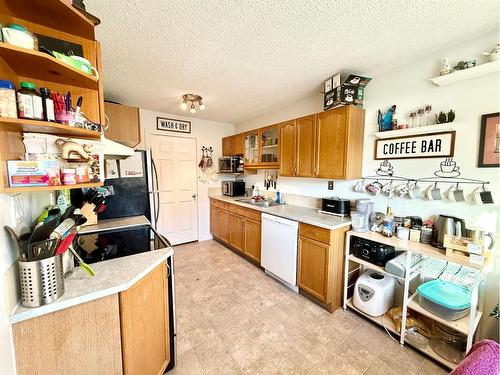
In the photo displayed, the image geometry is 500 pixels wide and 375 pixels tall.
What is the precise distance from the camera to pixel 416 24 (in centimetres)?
136

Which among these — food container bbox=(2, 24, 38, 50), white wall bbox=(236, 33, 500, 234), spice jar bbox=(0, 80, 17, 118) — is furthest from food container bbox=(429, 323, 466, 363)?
food container bbox=(2, 24, 38, 50)

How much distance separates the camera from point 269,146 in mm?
3146

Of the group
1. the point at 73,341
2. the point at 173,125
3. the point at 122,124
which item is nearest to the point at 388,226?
the point at 73,341

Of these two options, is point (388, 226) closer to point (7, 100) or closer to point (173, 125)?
point (7, 100)

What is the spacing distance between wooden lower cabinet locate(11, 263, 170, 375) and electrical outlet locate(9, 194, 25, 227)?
43 cm

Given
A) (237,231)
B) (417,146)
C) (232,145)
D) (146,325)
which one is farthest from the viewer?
(232,145)

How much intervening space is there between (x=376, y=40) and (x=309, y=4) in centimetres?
68

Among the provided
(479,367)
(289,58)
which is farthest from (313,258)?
(289,58)

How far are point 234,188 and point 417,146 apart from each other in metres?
2.71

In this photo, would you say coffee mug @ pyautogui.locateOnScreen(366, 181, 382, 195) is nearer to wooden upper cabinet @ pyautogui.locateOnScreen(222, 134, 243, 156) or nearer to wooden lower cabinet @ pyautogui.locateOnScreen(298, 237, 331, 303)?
wooden lower cabinet @ pyautogui.locateOnScreen(298, 237, 331, 303)

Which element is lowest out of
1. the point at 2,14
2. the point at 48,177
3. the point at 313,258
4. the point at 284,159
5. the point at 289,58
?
the point at 313,258

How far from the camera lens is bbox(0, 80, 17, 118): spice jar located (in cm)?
74

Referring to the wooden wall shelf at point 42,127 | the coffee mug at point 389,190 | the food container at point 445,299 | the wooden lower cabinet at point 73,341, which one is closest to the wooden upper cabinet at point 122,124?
the wooden wall shelf at point 42,127

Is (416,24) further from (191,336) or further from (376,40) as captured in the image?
(191,336)
